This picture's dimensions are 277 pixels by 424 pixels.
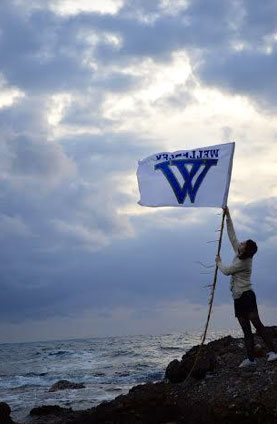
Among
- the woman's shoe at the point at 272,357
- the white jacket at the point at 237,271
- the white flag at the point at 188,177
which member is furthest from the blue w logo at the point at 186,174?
the woman's shoe at the point at 272,357

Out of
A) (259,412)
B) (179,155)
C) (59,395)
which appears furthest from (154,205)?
(59,395)

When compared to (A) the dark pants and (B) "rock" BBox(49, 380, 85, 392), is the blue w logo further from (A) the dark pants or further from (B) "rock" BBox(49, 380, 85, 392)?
(B) "rock" BBox(49, 380, 85, 392)

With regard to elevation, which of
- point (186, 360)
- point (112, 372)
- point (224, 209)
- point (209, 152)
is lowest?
point (112, 372)

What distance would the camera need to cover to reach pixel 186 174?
11.3 meters

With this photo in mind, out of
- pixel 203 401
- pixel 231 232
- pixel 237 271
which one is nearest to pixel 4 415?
pixel 203 401

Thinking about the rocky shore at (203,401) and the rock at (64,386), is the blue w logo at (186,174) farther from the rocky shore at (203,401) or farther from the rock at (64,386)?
the rock at (64,386)

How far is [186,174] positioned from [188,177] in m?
0.08

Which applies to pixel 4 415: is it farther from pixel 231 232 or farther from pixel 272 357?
pixel 231 232

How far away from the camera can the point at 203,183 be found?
11.1 m

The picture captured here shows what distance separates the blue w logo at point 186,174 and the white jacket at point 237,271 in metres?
1.00

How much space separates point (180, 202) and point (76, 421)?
486 cm

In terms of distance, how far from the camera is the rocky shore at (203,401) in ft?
28.2

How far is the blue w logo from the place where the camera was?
1110cm

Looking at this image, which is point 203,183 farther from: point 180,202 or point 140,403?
point 140,403
